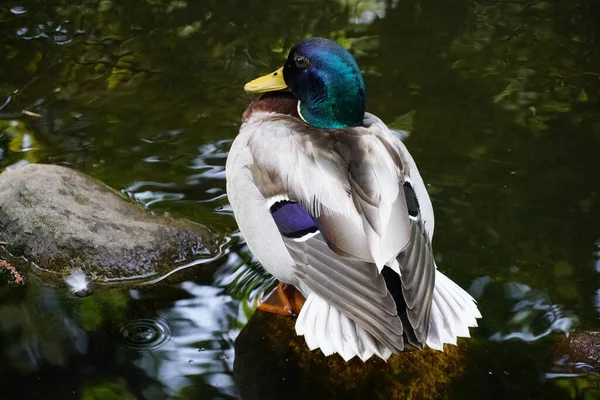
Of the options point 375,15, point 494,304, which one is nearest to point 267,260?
point 494,304

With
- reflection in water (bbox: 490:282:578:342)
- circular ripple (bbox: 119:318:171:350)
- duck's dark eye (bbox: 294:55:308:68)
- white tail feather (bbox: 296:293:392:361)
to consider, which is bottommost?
circular ripple (bbox: 119:318:171:350)

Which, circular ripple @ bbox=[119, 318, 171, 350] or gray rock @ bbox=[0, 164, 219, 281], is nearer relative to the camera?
circular ripple @ bbox=[119, 318, 171, 350]

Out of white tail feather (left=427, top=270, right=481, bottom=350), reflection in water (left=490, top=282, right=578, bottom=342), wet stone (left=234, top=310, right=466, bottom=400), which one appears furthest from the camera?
reflection in water (left=490, top=282, right=578, bottom=342)

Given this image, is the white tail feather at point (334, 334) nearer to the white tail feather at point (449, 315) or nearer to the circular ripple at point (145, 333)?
the white tail feather at point (449, 315)

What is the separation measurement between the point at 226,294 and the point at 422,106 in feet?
6.39

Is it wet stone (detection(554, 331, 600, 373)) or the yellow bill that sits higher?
the yellow bill

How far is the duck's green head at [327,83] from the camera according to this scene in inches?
138

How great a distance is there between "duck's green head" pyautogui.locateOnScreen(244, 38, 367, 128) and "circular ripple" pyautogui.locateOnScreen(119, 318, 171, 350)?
1072 millimetres

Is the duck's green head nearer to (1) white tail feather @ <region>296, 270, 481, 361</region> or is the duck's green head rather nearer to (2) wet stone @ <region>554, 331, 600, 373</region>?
(1) white tail feather @ <region>296, 270, 481, 361</region>

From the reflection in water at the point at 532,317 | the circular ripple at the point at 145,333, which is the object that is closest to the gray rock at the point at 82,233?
the circular ripple at the point at 145,333

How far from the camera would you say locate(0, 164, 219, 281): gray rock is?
12.0ft

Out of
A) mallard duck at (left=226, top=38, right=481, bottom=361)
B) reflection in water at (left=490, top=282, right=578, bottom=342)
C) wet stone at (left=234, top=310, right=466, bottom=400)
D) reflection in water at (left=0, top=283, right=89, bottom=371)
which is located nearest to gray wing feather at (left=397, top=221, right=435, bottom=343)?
mallard duck at (left=226, top=38, right=481, bottom=361)

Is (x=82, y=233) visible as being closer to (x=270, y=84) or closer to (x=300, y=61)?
(x=270, y=84)

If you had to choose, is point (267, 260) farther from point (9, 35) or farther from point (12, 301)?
point (9, 35)
